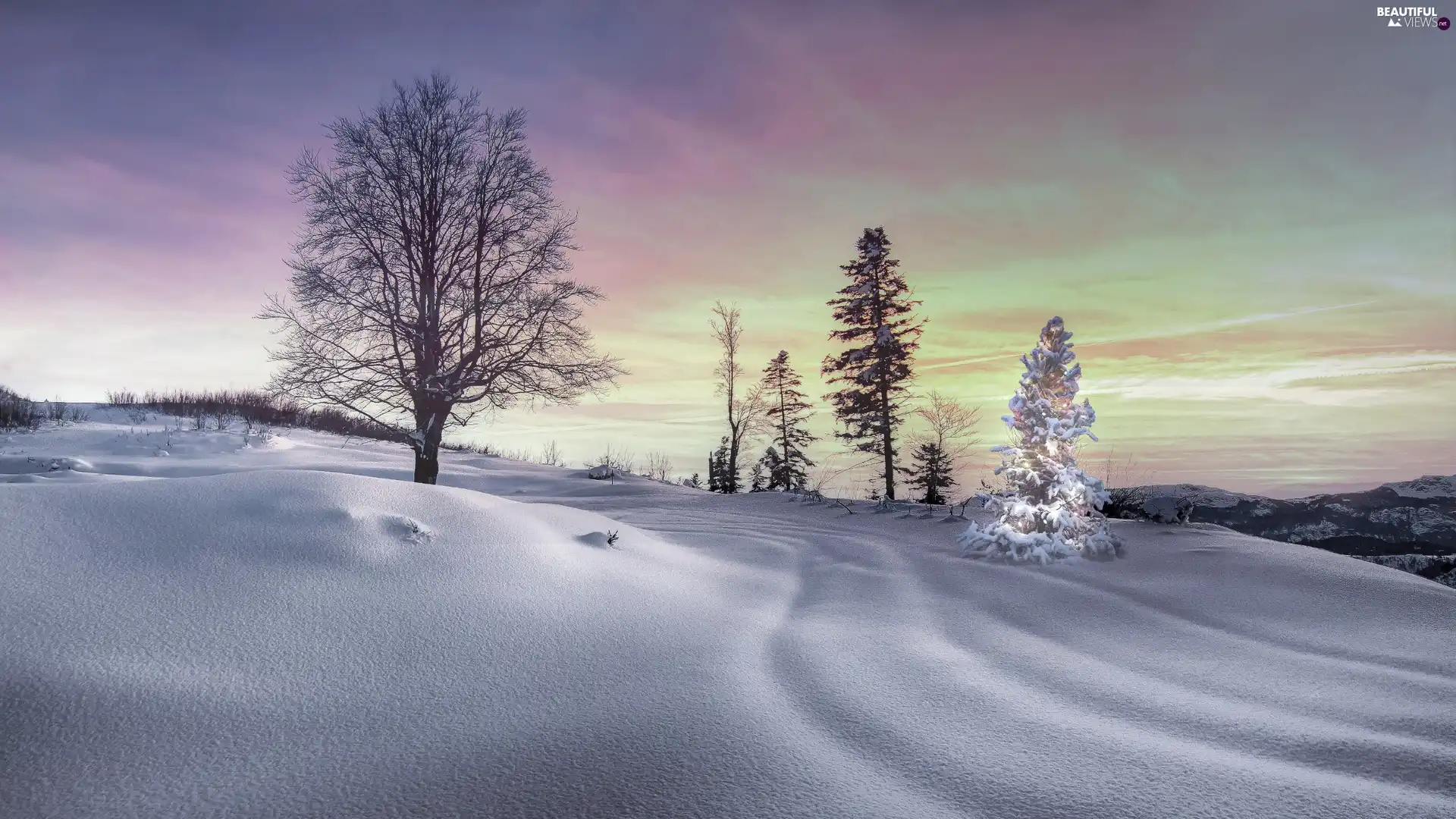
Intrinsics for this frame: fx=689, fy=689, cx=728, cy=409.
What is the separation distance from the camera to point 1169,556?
355 inches

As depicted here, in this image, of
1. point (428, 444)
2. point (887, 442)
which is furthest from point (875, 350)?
point (428, 444)

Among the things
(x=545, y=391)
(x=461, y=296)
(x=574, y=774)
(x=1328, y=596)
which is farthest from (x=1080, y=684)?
(x=461, y=296)

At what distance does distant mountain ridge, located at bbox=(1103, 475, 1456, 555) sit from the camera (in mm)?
11438

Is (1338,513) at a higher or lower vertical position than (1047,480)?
lower

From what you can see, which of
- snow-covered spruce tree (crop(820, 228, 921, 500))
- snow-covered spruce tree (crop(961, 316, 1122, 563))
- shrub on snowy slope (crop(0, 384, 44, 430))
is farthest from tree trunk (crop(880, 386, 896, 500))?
shrub on snowy slope (crop(0, 384, 44, 430))

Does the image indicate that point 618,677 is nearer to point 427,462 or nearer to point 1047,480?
point 1047,480

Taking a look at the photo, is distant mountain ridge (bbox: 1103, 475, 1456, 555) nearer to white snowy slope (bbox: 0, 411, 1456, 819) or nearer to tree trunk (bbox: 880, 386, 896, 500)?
white snowy slope (bbox: 0, 411, 1456, 819)

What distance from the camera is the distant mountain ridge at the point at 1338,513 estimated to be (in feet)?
37.5

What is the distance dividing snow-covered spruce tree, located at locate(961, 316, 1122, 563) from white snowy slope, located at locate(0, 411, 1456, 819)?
165 centimetres

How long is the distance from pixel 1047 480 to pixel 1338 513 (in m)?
7.50

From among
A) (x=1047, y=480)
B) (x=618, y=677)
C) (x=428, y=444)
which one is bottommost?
(x=618, y=677)

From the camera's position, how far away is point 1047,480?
9992mm

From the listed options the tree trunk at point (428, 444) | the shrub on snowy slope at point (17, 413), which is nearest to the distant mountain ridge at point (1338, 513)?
the tree trunk at point (428, 444)

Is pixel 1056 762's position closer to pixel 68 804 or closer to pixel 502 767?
pixel 502 767
